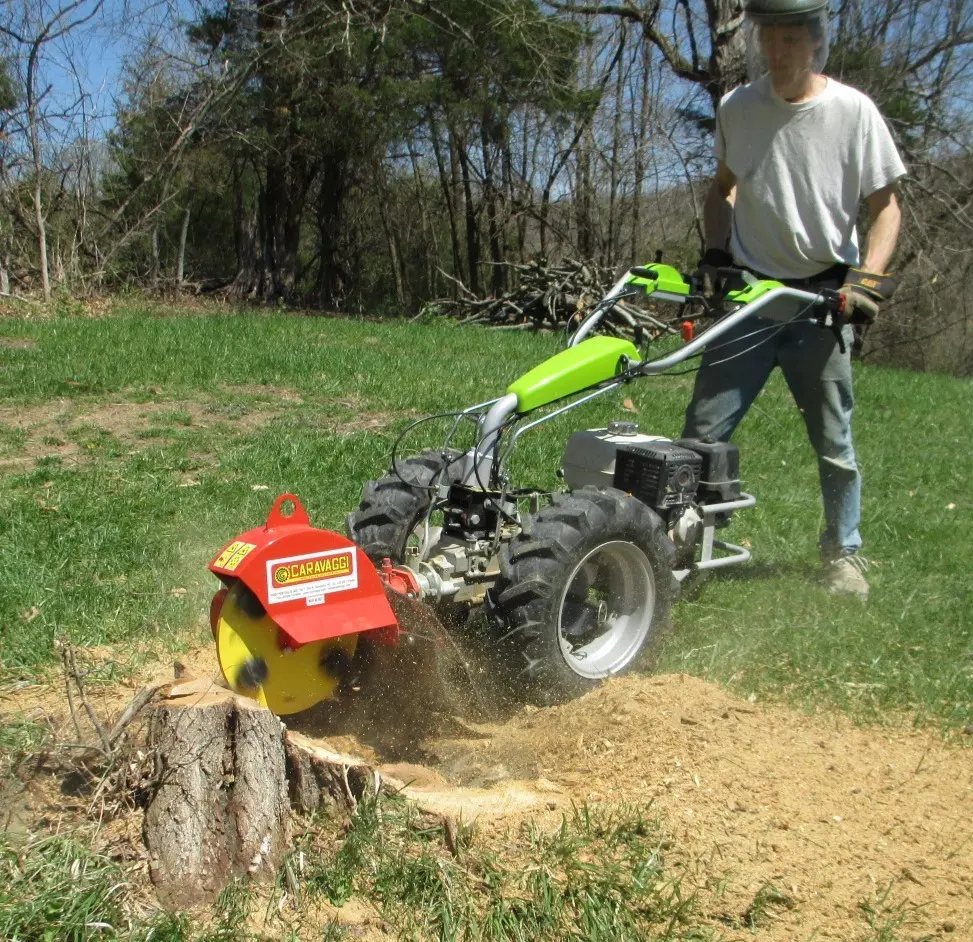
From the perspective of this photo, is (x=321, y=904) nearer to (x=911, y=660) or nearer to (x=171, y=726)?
(x=171, y=726)

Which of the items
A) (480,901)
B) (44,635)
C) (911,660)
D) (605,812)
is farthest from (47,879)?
(911,660)

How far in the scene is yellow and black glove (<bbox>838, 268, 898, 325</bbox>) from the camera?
434 cm

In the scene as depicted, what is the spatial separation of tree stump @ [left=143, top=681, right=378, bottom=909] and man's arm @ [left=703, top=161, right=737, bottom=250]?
3225mm

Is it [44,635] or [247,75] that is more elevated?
[247,75]

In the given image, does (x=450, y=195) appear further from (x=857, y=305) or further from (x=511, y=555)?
(x=511, y=555)

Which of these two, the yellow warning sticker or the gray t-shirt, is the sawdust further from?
the gray t-shirt

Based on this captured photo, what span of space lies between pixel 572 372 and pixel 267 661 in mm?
1447

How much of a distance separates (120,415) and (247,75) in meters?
12.5

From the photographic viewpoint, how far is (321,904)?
2518mm

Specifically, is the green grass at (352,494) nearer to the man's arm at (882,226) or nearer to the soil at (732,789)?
the soil at (732,789)

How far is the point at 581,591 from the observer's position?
12.9 feet

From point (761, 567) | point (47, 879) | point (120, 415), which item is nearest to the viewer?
point (47, 879)

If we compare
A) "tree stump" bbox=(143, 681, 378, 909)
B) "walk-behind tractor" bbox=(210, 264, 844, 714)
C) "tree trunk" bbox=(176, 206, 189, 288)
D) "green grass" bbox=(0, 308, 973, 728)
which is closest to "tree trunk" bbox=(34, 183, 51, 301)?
"tree trunk" bbox=(176, 206, 189, 288)

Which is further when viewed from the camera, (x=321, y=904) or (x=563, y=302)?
(x=563, y=302)
